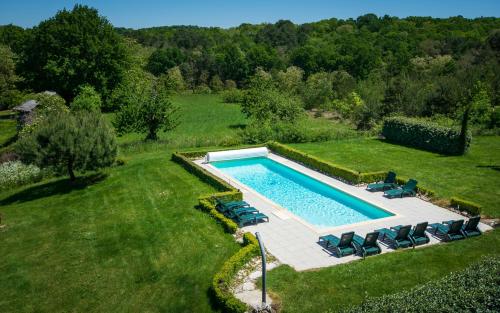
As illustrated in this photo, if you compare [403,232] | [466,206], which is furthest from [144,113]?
[466,206]

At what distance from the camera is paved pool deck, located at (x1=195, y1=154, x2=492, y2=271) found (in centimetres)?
1424

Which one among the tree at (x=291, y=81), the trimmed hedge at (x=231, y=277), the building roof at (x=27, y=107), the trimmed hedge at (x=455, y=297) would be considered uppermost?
the tree at (x=291, y=81)

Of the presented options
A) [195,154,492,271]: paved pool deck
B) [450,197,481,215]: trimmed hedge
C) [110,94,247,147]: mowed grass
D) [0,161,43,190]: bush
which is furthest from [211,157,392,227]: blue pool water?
[0,161,43,190]: bush

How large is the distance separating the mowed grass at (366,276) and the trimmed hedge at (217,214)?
11.7 ft

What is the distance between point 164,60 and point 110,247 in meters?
86.1

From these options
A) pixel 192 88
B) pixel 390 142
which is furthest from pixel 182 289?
pixel 192 88

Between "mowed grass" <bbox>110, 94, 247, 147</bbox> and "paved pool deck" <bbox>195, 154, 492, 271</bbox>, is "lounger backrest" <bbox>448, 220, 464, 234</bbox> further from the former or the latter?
"mowed grass" <bbox>110, 94, 247, 147</bbox>

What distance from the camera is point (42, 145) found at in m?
21.4

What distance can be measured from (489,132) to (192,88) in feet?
230

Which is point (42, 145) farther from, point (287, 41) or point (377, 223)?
point (287, 41)

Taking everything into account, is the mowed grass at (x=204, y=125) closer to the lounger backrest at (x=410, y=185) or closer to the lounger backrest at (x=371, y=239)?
the lounger backrest at (x=410, y=185)

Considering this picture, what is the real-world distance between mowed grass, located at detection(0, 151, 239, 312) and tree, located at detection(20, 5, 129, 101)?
31.3 m

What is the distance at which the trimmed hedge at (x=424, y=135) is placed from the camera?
91.8ft

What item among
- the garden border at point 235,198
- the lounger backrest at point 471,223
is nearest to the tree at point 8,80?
the garden border at point 235,198
